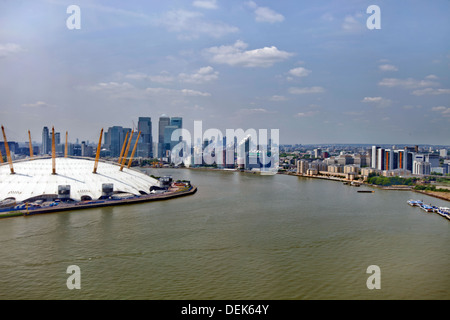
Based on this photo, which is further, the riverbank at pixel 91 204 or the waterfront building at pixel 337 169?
the waterfront building at pixel 337 169

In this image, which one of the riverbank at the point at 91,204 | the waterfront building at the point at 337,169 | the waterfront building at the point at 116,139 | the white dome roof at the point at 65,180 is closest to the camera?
the riverbank at the point at 91,204

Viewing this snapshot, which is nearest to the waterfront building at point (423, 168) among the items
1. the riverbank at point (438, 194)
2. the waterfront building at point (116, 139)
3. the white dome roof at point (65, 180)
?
the riverbank at point (438, 194)

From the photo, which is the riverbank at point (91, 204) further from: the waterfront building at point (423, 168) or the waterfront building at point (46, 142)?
the waterfront building at point (46, 142)

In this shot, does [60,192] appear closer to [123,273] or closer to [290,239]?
[123,273]

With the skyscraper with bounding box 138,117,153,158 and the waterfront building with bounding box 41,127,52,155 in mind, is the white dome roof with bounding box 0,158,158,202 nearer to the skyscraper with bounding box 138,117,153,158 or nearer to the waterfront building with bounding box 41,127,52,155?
the waterfront building with bounding box 41,127,52,155

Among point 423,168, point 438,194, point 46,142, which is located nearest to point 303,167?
point 423,168

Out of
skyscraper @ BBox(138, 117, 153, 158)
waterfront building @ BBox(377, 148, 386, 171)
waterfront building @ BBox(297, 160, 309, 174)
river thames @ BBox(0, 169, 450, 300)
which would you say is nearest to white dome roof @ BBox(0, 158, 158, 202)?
river thames @ BBox(0, 169, 450, 300)
